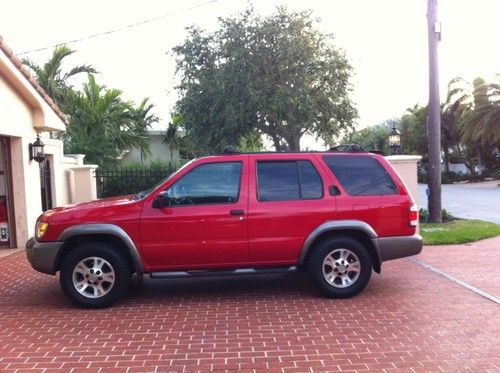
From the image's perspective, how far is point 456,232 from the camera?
12.5 m

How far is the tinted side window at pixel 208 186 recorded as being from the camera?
273 inches

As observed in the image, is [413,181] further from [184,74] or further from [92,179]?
[184,74]

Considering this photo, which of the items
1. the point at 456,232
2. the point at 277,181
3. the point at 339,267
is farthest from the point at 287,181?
the point at 456,232

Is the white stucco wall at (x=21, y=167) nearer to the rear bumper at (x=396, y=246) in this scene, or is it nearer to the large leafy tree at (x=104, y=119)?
the rear bumper at (x=396, y=246)

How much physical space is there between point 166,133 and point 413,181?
980 inches

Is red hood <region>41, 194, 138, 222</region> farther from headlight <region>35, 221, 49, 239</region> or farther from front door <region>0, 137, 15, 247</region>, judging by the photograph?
front door <region>0, 137, 15, 247</region>

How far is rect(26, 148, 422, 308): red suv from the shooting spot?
682cm

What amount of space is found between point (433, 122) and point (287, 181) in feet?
27.5

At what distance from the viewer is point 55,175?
47.7 ft

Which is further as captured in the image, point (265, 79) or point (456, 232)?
point (265, 79)

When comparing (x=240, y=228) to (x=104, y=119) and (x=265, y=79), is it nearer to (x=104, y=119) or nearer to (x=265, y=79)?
(x=265, y=79)

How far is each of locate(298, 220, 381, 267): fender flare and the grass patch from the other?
194 inches

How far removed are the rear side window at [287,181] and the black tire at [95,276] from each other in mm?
1918

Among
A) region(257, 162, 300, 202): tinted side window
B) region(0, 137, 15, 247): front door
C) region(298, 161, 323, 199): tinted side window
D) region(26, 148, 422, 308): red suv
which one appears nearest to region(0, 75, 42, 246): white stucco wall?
region(0, 137, 15, 247): front door
